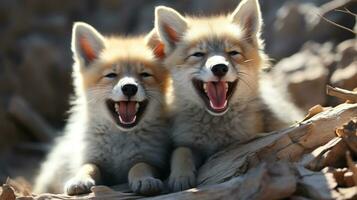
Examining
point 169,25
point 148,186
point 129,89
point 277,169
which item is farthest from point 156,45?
point 277,169

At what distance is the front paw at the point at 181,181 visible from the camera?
4062 millimetres

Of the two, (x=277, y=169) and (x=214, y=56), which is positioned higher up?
(x=214, y=56)

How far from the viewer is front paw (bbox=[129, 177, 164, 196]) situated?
13.5 feet

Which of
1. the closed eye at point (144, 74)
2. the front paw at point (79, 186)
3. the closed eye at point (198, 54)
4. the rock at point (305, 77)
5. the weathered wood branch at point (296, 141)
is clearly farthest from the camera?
the rock at point (305, 77)

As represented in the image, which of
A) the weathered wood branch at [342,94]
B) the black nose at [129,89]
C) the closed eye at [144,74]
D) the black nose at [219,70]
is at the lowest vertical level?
the weathered wood branch at [342,94]

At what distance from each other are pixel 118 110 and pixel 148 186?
799 mm

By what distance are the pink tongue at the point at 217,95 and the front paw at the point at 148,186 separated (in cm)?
71

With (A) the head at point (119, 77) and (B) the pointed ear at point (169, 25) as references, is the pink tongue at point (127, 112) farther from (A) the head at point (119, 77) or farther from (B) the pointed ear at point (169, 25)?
(B) the pointed ear at point (169, 25)

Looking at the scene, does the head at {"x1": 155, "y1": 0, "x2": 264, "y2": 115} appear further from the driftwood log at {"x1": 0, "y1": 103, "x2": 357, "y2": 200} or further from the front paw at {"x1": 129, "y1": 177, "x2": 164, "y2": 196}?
the front paw at {"x1": 129, "y1": 177, "x2": 164, "y2": 196}

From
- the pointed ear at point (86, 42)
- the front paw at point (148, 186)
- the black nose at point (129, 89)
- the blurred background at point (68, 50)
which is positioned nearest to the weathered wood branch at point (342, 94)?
the front paw at point (148, 186)

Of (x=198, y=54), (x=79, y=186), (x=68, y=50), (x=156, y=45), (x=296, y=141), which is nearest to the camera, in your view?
(x=296, y=141)

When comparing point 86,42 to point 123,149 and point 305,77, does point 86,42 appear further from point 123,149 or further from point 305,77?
point 305,77

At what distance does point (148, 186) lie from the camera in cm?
411

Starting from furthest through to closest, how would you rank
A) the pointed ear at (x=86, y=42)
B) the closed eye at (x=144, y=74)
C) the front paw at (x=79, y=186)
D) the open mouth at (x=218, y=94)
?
the pointed ear at (x=86, y=42) → the closed eye at (x=144, y=74) → the open mouth at (x=218, y=94) → the front paw at (x=79, y=186)
